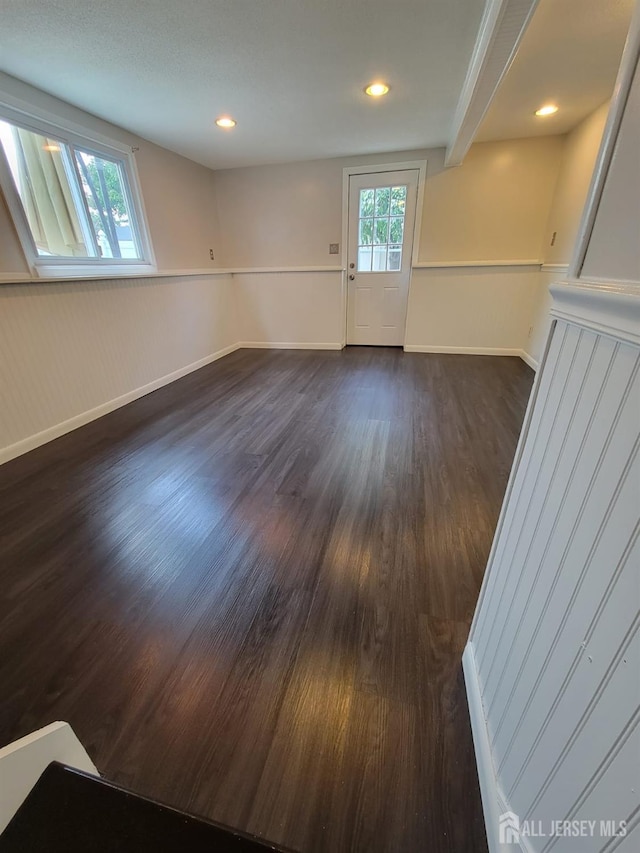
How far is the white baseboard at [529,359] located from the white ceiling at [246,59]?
8.06ft

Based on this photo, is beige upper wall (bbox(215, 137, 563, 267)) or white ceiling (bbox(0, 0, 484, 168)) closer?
white ceiling (bbox(0, 0, 484, 168))

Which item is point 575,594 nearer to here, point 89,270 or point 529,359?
point 89,270

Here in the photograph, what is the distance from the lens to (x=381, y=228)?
4.33m

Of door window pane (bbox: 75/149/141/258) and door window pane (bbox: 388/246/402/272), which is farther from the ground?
door window pane (bbox: 75/149/141/258)

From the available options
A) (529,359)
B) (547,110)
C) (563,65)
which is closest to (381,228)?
(547,110)

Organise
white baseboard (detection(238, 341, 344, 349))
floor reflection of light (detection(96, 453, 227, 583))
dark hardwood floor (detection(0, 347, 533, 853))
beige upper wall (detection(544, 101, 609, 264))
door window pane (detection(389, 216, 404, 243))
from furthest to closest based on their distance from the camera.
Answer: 1. white baseboard (detection(238, 341, 344, 349))
2. door window pane (detection(389, 216, 404, 243))
3. beige upper wall (detection(544, 101, 609, 264))
4. floor reflection of light (detection(96, 453, 227, 583))
5. dark hardwood floor (detection(0, 347, 533, 853))

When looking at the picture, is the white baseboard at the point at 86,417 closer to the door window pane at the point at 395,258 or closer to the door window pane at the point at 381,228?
the door window pane at the point at 381,228

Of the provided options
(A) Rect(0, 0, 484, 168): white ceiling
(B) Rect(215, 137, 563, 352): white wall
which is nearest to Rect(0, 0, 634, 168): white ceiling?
(A) Rect(0, 0, 484, 168): white ceiling

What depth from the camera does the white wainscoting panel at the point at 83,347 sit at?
7.45 ft

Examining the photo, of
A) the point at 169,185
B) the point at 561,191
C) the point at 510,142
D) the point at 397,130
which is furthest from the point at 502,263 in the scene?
the point at 169,185

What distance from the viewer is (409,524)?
5.46 feet

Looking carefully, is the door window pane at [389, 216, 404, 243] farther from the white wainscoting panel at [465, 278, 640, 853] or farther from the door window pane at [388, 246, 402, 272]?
the white wainscoting panel at [465, 278, 640, 853]

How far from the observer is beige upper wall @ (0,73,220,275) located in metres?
2.22

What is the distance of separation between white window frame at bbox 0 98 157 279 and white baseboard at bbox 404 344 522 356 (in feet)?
10.5
